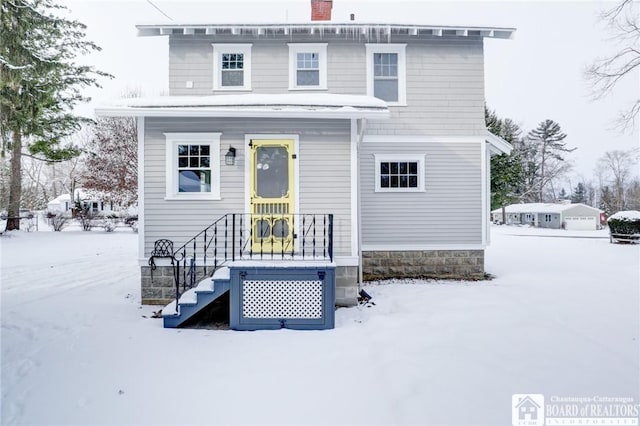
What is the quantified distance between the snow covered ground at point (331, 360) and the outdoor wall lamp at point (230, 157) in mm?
2968

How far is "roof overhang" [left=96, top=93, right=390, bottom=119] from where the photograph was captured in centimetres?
592

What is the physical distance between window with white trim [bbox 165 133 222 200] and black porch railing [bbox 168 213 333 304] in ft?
2.30

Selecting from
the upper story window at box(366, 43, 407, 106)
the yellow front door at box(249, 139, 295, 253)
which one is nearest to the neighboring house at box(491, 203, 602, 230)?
the upper story window at box(366, 43, 407, 106)

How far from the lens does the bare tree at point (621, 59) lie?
9412 millimetres

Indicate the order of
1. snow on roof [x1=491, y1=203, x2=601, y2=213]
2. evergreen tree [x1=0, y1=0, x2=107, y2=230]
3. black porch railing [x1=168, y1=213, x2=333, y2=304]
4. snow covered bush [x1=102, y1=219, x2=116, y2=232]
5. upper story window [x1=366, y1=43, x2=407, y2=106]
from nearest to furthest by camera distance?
black porch railing [x1=168, y1=213, x2=333, y2=304] < upper story window [x1=366, y1=43, x2=407, y2=106] < evergreen tree [x1=0, y1=0, x2=107, y2=230] < snow covered bush [x1=102, y1=219, x2=116, y2=232] < snow on roof [x1=491, y1=203, x2=601, y2=213]

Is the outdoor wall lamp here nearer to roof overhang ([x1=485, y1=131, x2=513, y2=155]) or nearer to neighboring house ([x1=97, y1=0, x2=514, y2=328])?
neighboring house ([x1=97, y1=0, x2=514, y2=328])

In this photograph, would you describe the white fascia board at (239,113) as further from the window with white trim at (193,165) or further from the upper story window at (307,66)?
the upper story window at (307,66)

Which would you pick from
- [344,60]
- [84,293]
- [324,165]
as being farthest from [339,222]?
[84,293]

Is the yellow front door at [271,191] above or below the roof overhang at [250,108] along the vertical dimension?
below

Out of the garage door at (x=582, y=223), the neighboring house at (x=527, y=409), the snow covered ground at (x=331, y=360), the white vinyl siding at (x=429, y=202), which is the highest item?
the white vinyl siding at (x=429, y=202)

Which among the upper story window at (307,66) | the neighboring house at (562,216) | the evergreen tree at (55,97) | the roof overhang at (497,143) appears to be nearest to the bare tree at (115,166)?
the evergreen tree at (55,97)

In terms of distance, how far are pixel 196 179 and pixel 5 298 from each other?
169 inches

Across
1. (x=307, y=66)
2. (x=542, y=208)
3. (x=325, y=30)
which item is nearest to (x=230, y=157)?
(x=307, y=66)

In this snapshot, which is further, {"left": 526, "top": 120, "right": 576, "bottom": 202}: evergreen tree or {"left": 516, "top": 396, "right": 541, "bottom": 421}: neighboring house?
{"left": 526, "top": 120, "right": 576, "bottom": 202}: evergreen tree
